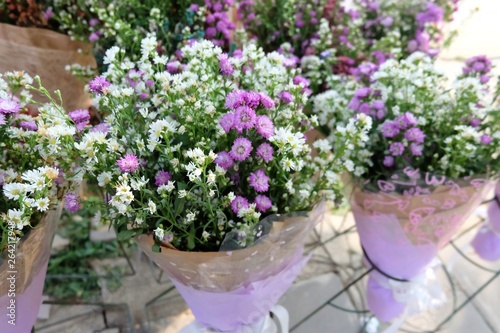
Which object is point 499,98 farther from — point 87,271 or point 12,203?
point 87,271

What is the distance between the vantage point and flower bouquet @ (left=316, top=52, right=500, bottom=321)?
969 mm

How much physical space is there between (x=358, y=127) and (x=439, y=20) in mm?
859

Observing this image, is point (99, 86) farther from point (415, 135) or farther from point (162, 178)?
point (415, 135)

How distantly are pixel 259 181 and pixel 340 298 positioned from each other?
1.09 meters

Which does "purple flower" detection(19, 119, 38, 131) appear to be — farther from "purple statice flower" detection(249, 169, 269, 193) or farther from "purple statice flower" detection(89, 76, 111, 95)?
"purple statice flower" detection(249, 169, 269, 193)

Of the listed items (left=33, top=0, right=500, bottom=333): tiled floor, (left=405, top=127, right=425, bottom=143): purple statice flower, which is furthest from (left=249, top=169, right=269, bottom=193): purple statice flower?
(left=33, top=0, right=500, bottom=333): tiled floor

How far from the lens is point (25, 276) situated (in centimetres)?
83

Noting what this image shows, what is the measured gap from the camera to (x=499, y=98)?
Result: 111cm

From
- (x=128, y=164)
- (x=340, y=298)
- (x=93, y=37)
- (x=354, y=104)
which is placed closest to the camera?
(x=128, y=164)

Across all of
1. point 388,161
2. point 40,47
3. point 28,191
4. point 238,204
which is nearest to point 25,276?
point 28,191

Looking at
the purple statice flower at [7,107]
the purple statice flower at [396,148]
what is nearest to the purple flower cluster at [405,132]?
the purple statice flower at [396,148]

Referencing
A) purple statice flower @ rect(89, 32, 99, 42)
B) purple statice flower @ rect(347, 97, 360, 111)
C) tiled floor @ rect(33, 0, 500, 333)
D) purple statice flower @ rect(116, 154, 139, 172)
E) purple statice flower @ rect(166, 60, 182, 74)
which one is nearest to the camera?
purple statice flower @ rect(116, 154, 139, 172)

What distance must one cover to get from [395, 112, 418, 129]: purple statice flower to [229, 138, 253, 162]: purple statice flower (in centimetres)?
42

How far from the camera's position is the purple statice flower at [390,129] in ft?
3.15
